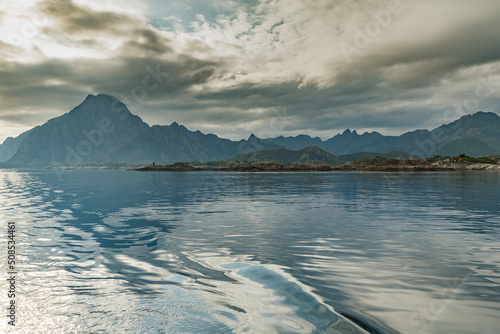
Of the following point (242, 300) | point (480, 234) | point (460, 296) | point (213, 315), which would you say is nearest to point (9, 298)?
point (213, 315)

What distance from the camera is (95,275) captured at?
14.8m

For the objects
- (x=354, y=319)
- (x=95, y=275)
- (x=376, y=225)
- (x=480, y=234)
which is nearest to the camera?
(x=354, y=319)

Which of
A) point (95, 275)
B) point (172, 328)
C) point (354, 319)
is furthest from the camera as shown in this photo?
point (95, 275)

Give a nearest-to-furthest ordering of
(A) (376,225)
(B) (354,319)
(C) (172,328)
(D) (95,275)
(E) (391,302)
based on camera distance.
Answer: (C) (172,328) < (B) (354,319) < (E) (391,302) < (D) (95,275) < (A) (376,225)

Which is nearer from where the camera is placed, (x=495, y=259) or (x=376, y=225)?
(x=495, y=259)

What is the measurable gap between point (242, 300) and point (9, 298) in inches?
375

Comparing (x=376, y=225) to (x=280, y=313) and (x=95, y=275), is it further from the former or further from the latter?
(x=95, y=275)

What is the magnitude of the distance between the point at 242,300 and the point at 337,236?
14595mm

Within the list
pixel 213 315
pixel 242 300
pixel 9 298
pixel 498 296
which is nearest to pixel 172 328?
pixel 213 315

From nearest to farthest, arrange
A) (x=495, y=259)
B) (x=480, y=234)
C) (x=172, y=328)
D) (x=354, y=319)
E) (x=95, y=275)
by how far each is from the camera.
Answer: (x=172, y=328), (x=354, y=319), (x=95, y=275), (x=495, y=259), (x=480, y=234)

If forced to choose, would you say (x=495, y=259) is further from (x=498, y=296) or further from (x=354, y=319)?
(x=354, y=319)

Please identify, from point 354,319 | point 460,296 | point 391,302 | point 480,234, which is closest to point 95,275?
point 354,319

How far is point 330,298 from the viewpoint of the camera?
11.8 metres

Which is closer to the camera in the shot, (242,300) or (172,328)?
(172,328)
